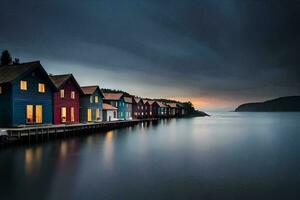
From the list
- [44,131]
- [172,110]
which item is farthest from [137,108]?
[44,131]

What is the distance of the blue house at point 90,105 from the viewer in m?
44.5

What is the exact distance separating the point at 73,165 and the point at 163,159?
7.75 metres

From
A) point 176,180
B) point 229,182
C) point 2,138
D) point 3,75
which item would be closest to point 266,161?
point 229,182

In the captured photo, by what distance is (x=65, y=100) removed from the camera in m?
36.2

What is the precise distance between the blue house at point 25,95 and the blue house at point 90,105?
38.5 ft

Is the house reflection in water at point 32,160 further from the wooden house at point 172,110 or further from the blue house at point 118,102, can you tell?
the wooden house at point 172,110

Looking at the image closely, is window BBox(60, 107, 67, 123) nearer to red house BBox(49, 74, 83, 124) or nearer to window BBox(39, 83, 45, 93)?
red house BBox(49, 74, 83, 124)

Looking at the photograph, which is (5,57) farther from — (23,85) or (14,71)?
(23,85)

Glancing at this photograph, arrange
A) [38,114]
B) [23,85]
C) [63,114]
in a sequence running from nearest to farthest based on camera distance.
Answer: [23,85]
[38,114]
[63,114]

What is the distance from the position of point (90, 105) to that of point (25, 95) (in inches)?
671

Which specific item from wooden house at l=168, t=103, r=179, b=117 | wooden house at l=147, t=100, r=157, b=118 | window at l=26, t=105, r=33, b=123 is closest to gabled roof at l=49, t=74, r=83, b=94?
window at l=26, t=105, r=33, b=123

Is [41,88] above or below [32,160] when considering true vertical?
above

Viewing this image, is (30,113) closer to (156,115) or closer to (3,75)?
(3,75)

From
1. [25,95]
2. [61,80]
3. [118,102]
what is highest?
[61,80]
